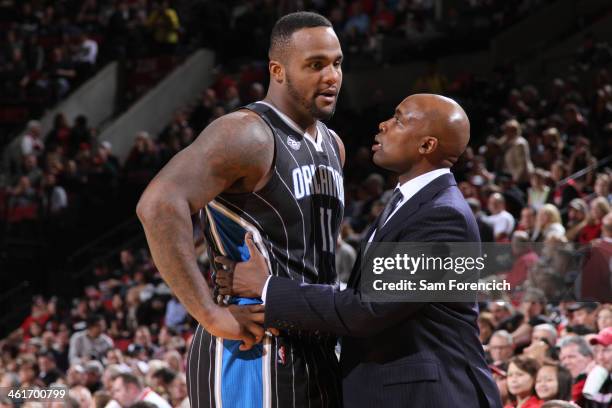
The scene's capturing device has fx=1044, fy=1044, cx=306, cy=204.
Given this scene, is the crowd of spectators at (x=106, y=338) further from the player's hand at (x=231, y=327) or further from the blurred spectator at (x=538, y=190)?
the player's hand at (x=231, y=327)

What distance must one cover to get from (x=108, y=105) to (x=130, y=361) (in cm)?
920

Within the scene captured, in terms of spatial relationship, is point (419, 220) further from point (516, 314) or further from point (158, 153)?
point (158, 153)

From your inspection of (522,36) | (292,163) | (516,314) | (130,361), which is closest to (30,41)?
(522,36)

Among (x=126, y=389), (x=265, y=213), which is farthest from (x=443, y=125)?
(x=126, y=389)

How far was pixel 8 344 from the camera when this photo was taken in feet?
43.1

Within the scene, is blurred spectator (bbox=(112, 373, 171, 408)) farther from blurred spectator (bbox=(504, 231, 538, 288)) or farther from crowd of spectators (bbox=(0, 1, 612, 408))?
blurred spectator (bbox=(504, 231, 538, 288))

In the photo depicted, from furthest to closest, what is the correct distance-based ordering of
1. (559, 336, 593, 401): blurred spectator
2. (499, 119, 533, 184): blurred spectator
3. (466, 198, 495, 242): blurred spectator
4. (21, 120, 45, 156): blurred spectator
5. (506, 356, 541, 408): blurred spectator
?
(21, 120, 45, 156): blurred spectator < (499, 119, 533, 184): blurred spectator < (466, 198, 495, 242): blurred spectator < (559, 336, 593, 401): blurred spectator < (506, 356, 541, 408): blurred spectator

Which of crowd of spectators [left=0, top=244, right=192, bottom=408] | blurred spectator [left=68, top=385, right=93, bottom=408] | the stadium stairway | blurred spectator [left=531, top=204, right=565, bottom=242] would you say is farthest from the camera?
the stadium stairway

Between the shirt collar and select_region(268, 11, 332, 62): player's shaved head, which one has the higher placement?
select_region(268, 11, 332, 62): player's shaved head

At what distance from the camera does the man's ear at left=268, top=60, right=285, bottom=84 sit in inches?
140

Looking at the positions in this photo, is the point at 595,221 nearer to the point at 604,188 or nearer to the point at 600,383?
the point at 604,188

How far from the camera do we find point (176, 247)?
3189 millimetres

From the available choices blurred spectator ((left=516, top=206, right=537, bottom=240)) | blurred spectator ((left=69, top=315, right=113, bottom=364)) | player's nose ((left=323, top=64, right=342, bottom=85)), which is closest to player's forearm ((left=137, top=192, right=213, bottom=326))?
player's nose ((left=323, top=64, right=342, bottom=85))

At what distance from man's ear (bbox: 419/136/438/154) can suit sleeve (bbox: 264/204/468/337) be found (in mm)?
242
